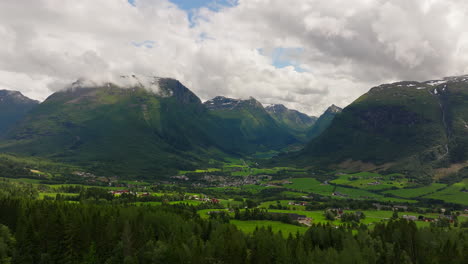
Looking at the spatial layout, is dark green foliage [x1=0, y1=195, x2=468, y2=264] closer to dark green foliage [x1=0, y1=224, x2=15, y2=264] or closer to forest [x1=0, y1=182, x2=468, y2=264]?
forest [x1=0, y1=182, x2=468, y2=264]

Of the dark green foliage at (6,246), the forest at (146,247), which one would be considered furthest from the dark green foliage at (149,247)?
the dark green foliage at (6,246)

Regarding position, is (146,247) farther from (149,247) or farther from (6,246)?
(6,246)

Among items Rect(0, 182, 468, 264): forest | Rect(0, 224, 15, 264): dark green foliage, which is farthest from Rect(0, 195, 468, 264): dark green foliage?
Rect(0, 224, 15, 264): dark green foliage

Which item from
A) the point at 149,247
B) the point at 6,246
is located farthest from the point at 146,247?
the point at 6,246

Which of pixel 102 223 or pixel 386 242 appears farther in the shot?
pixel 386 242

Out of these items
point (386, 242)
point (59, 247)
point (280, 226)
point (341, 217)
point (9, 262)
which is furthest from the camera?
point (341, 217)

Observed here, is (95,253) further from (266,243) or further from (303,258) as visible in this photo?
(303,258)

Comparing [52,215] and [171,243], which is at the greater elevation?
[52,215]

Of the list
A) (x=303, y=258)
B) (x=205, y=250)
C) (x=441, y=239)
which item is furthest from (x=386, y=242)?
(x=205, y=250)

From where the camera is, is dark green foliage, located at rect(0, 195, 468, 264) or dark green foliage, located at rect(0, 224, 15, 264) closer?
dark green foliage, located at rect(0, 224, 15, 264)

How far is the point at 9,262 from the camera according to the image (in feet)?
262

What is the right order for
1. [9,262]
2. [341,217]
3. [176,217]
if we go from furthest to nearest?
[341,217]
[176,217]
[9,262]

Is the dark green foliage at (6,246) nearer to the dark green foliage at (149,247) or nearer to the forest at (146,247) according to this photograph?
the forest at (146,247)

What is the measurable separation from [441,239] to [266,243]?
2633 inches
